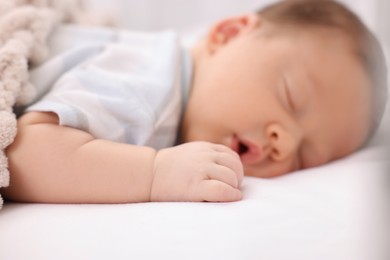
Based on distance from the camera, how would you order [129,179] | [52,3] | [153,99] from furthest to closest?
[52,3]
[153,99]
[129,179]

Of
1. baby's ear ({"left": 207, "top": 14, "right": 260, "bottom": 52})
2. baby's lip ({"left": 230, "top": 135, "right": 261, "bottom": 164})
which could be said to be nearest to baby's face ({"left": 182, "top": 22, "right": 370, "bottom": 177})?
baby's lip ({"left": 230, "top": 135, "right": 261, "bottom": 164})

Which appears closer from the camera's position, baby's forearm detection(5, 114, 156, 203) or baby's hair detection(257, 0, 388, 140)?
baby's forearm detection(5, 114, 156, 203)

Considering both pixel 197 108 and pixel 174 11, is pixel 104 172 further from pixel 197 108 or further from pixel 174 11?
pixel 174 11

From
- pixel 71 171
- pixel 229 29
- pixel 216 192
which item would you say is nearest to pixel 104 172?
pixel 71 171

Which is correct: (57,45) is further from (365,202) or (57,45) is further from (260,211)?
(365,202)

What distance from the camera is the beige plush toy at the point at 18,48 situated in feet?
2.25

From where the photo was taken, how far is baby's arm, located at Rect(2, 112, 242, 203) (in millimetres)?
682

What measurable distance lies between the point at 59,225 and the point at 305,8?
0.68 metres

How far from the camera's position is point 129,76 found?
865 millimetres

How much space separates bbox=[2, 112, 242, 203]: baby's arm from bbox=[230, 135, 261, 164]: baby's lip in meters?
0.15

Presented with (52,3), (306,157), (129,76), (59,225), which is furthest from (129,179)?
(52,3)

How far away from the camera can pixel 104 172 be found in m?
0.69

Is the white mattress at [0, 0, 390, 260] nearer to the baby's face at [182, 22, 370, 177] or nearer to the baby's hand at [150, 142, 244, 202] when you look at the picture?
the baby's hand at [150, 142, 244, 202]

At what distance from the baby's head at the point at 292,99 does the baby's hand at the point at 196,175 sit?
0.17 meters
